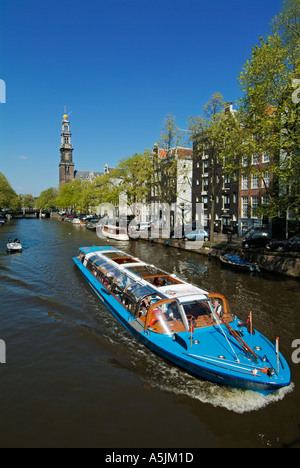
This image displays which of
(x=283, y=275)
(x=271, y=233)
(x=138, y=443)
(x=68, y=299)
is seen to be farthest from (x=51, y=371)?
(x=271, y=233)

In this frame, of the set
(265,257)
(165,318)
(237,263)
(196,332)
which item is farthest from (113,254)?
→ (265,257)

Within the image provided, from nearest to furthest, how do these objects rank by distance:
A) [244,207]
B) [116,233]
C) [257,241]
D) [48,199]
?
[257,241] → [244,207] → [116,233] → [48,199]

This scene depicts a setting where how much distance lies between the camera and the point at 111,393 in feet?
28.7

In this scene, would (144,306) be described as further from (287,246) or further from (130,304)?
(287,246)

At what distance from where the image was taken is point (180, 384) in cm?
912

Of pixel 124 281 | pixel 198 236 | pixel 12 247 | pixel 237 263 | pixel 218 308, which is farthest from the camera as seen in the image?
pixel 198 236

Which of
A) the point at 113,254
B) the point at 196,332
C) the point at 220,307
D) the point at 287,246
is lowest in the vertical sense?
the point at 196,332

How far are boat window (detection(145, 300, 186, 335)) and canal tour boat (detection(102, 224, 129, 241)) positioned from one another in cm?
3376

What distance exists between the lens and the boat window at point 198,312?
10.6 metres

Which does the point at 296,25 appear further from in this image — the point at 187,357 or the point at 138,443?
the point at 138,443

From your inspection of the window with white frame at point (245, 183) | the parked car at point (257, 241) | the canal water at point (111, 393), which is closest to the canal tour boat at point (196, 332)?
the canal water at point (111, 393)

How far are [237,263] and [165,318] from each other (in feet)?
51.8

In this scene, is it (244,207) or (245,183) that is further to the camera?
(244,207)
